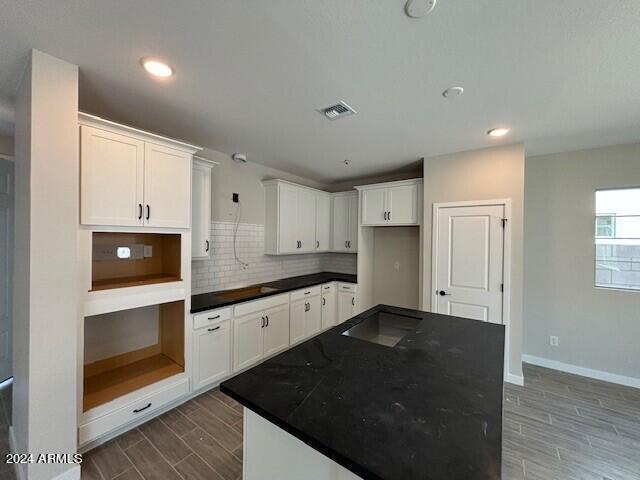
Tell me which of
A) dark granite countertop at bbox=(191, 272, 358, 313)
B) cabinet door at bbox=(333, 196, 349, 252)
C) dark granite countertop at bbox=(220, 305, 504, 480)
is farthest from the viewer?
cabinet door at bbox=(333, 196, 349, 252)

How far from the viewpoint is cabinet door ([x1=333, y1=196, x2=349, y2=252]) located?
4.53 meters

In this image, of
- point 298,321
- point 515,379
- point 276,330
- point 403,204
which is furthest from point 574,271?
point 276,330

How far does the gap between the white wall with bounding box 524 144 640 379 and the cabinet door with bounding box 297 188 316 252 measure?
2974 millimetres

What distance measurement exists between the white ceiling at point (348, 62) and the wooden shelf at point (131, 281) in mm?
1465

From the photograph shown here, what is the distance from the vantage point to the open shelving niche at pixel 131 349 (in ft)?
7.20

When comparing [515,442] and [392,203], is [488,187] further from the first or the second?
[515,442]

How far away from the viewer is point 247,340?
287 centimetres

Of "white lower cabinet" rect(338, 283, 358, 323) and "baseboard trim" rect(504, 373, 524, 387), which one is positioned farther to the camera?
"white lower cabinet" rect(338, 283, 358, 323)

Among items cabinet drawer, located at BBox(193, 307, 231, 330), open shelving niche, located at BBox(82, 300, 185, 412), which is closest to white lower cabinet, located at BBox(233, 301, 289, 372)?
cabinet drawer, located at BBox(193, 307, 231, 330)

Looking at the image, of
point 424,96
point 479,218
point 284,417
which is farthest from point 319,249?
point 284,417

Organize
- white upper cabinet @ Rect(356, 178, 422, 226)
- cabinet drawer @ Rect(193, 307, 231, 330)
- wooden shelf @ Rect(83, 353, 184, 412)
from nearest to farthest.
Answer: wooden shelf @ Rect(83, 353, 184, 412) → cabinet drawer @ Rect(193, 307, 231, 330) → white upper cabinet @ Rect(356, 178, 422, 226)

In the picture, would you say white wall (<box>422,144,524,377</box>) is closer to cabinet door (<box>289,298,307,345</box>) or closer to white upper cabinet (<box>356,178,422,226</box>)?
white upper cabinet (<box>356,178,422,226</box>)

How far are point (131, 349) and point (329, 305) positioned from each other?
102 inches

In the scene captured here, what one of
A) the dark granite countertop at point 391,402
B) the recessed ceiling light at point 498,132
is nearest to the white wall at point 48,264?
the dark granite countertop at point 391,402
